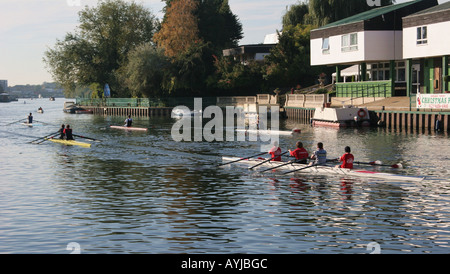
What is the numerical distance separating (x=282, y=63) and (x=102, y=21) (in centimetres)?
4595

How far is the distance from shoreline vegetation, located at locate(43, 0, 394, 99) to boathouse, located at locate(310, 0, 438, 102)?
15.6m

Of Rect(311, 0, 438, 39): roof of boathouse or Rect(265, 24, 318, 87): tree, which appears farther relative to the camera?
Rect(265, 24, 318, 87): tree

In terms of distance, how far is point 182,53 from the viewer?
346ft

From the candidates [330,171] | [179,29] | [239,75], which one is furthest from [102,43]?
[330,171]

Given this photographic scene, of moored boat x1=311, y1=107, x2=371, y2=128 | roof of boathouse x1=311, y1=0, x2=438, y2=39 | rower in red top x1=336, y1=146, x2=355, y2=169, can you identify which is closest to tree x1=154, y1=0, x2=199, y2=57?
roof of boathouse x1=311, y1=0, x2=438, y2=39

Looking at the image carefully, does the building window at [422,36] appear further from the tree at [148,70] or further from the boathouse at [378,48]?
the tree at [148,70]

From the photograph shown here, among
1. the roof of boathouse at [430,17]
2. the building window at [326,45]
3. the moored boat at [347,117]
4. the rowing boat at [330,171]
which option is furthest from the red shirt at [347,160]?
the building window at [326,45]

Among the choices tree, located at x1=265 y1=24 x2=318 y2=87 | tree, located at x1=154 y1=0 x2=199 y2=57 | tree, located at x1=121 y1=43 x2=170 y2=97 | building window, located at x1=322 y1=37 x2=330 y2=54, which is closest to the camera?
building window, located at x1=322 y1=37 x2=330 y2=54

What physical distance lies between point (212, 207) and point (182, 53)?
85148 millimetres

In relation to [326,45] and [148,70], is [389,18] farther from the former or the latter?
[148,70]

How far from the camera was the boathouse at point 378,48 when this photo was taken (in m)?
68.3

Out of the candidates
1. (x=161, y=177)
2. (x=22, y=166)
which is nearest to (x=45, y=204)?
(x=161, y=177)

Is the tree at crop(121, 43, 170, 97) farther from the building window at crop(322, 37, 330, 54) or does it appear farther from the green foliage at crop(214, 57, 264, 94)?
the building window at crop(322, 37, 330, 54)

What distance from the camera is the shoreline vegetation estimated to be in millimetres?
96000
